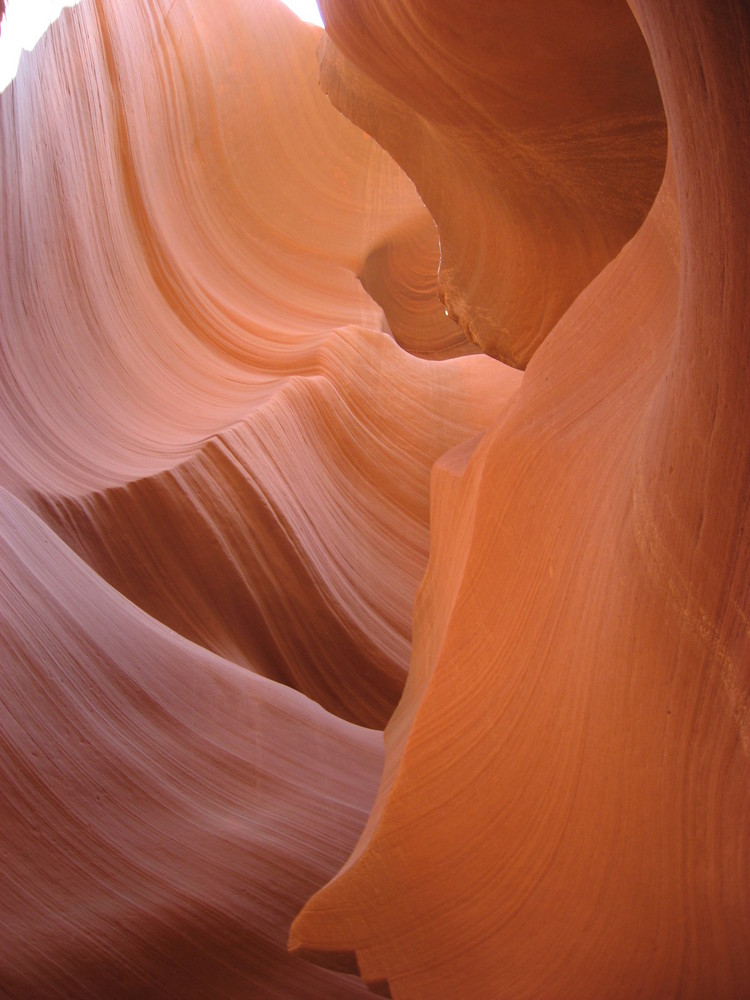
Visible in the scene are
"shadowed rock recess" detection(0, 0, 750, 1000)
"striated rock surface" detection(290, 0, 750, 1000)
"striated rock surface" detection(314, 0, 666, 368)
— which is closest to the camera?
"striated rock surface" detection(290, 0, 750, 1000)

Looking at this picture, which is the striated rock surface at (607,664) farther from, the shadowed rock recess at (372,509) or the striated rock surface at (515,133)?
the striated rock surface at (515,133)

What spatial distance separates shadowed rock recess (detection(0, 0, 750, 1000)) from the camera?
1.20 m

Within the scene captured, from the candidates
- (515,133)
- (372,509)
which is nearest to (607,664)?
(515,133)

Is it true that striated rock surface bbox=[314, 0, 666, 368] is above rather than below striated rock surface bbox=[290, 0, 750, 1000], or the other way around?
above

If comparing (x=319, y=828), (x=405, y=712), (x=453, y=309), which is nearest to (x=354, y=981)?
(x=319, y=828)

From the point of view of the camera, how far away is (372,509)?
13.5ft

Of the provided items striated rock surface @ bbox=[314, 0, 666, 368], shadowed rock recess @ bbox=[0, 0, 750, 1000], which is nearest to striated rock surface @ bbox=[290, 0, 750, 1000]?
shadowed rock recess @ bbox=[0, 0, 750, 1000]

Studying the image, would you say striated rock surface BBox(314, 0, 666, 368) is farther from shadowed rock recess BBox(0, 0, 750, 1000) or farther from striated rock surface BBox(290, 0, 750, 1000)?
striated rock surface BBox(290, 0, 750, 1000)

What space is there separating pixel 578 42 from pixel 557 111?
0.28 meters

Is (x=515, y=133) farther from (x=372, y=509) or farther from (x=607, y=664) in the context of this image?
(x=607, y=664)

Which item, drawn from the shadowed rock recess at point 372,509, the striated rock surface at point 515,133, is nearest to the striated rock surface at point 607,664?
the shadowed rock recess at point 372,509

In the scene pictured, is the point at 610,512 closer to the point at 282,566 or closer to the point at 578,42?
the point at 578,42

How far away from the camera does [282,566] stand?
3561 mm

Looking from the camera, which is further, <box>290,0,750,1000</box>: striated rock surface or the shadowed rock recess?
the shadowed rock recess
